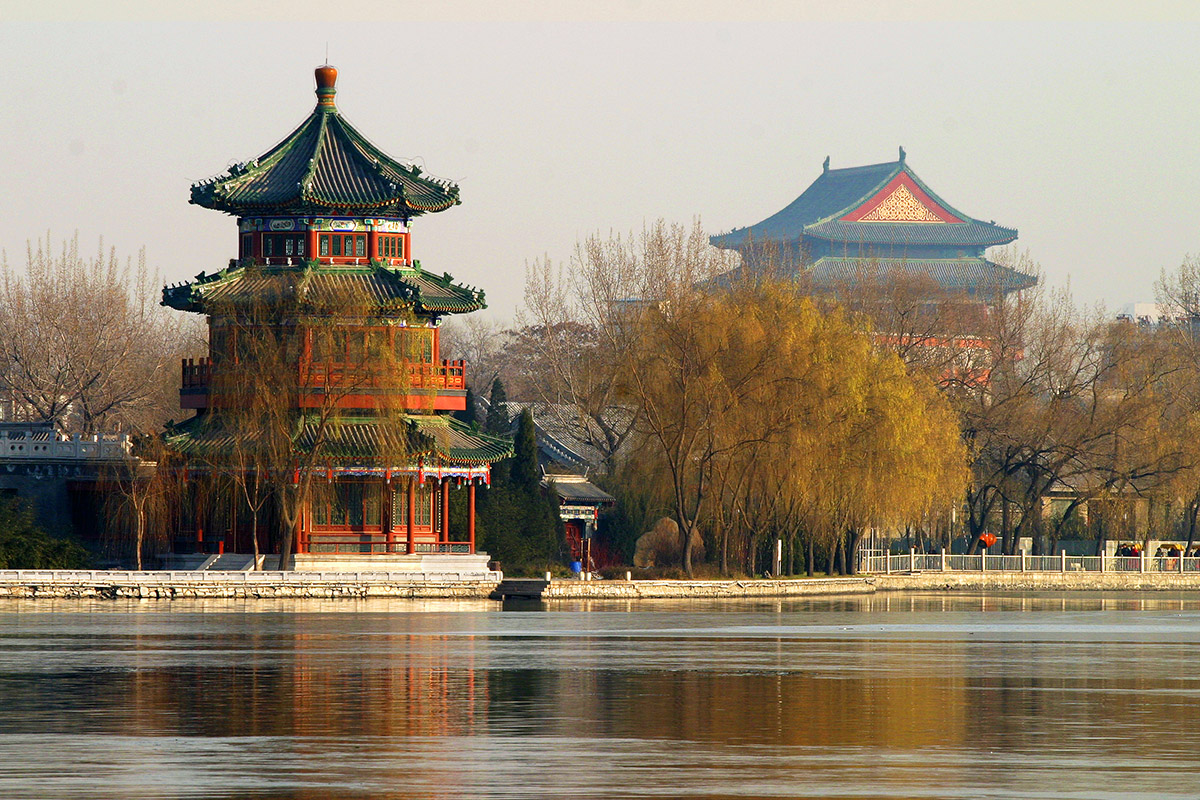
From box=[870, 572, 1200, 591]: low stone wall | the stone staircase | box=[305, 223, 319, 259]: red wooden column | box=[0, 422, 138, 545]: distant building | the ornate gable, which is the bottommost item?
box=[870, 572, 1200, 591]: low stone wall

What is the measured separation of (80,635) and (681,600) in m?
19.3

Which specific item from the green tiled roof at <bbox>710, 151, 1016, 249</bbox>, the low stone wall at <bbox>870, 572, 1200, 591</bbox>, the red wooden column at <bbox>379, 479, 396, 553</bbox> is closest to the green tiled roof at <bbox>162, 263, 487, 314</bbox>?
the red wooden column at <bbox>379, 479, 396, 553</bbox>

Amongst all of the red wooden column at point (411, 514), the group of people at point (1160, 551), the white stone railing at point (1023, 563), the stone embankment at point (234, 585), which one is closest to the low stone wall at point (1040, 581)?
the white stone railing at point (1023, 563)

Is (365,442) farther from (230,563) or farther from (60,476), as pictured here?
(60,476)

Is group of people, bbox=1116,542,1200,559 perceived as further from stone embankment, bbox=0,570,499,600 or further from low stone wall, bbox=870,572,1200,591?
stone embankment, bbox=0,570,499,600

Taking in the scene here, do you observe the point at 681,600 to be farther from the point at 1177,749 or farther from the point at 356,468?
the point at 1177,749

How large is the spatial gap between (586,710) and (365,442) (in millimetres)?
27030

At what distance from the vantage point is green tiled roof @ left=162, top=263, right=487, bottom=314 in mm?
47406

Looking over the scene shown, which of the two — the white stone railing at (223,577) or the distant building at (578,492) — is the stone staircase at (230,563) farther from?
the distant building at (578,492)

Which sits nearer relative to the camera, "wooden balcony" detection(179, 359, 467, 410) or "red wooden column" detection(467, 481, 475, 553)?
"wooden balcony" detection(179, 359, 467, 410)

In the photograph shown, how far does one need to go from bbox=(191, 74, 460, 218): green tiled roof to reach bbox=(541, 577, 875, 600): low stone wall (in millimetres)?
10315

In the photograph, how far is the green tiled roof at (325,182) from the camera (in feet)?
159

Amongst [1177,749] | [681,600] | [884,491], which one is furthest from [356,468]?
[1177,749]

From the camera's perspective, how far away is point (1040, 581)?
61.2m
